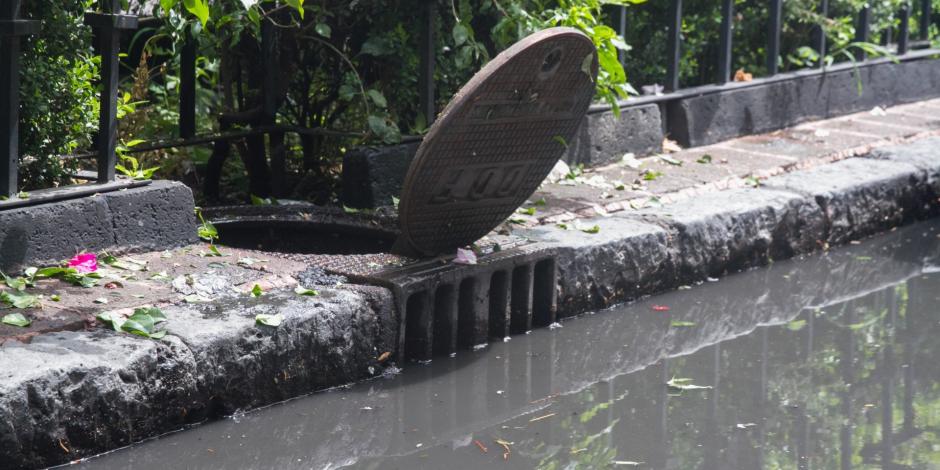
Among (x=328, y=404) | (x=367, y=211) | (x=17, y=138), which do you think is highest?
Answer: (x=17, y=138)

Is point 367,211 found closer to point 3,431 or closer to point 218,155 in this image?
point 218,155

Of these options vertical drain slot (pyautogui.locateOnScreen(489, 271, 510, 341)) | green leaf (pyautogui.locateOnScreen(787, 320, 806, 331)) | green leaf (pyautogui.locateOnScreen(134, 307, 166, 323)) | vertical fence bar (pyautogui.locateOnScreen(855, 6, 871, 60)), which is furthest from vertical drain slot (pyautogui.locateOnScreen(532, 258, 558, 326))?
vertical fence bar (pyautogui.locateOnScreen(855, 6, 871, 60))

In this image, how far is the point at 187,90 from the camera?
538cm

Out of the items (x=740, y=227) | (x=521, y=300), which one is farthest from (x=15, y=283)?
(x=740, y=227)

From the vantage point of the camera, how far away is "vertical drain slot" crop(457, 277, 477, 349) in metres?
4.49

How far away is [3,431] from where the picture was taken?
3.11m

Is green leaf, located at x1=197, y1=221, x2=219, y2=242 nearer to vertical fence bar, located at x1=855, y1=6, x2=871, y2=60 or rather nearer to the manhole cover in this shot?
the manhole cover

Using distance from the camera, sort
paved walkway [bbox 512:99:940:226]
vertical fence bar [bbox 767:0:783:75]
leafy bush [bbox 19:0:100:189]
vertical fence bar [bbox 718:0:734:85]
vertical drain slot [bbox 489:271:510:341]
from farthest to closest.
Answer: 1. vertical fence bar [bbox 767:0:783:75]
2. vertical fence bar [bbox 718:0:734:85]
3. paved walkway [bbox 512:99:940:226]
4. vertical drain slot [bbox 489:271:510:341]
5. leafy bush [bbox 19:0:100:189]

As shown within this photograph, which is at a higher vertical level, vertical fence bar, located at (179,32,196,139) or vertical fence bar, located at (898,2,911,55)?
vertical fence bar, located at (898,2,911,55)

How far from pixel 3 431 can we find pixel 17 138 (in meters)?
1.28

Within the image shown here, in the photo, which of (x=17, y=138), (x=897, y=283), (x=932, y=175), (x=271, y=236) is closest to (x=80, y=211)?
(x=17, y=138)

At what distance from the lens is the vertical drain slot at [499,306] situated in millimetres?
4621

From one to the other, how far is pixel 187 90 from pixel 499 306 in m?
1.76

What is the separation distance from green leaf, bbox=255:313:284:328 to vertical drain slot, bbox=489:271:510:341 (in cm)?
106
